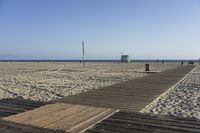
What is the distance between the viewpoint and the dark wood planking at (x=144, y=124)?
15.5ft

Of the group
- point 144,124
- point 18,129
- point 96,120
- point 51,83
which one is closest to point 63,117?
point 96,120

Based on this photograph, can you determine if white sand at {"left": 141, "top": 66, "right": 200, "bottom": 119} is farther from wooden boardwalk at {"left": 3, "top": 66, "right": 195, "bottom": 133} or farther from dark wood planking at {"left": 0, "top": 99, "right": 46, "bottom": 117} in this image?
dark wood planking at {"left": 0, "top": 99, "right": 46, "bottom": 117}

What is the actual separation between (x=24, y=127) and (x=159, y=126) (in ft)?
7.82

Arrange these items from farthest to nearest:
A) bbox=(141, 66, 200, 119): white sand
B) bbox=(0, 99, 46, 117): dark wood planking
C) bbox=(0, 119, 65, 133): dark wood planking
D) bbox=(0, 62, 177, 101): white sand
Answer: bbox=(0, 62, 177, 101): white sand < bbox=(141, 66, 200, 119): white sand < bbox=(0, 99, 46, 117): dark wood planking < bbox=(0, 119, 65, 133): dark wood planking

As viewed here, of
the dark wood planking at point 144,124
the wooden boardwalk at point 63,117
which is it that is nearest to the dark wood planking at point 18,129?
the wooden boardwalk at point 63,117

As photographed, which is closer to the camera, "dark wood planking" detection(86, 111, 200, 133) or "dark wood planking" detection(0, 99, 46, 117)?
"dark wood planking" detection(86, 111, 200, 133)

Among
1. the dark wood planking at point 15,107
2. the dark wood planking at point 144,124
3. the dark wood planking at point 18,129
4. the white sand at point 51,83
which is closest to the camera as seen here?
the dark wood planking at point 18,129

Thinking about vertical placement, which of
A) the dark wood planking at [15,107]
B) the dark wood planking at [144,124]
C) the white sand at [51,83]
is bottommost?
the white sand at [51,83]

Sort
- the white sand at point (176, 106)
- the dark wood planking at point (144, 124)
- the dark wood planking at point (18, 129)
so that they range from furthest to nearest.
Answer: the white sand at point (176, 106)
the dark wood planking at point (144, 124)
the dark wood planking at point (18, 129)

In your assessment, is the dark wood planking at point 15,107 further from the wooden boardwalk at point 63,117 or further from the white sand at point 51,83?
the white sand at point 51,83

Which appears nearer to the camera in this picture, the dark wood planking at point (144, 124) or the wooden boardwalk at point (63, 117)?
the dark wood planking at point (144, 124)

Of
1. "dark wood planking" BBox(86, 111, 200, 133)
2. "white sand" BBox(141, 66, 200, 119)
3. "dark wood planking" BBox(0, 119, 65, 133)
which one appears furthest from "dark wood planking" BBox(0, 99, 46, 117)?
"white sand" BBox(141, 66, 200, 119)

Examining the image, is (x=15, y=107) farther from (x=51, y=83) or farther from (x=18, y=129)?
(x=51, y=83)

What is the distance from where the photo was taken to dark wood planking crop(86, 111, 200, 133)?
4.74 m
